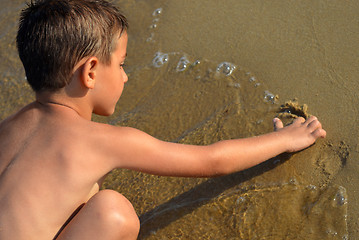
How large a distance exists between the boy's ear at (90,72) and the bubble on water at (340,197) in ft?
4.32

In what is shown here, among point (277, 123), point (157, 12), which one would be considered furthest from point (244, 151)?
point (157, 12)

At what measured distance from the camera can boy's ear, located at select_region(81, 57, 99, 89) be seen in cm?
209

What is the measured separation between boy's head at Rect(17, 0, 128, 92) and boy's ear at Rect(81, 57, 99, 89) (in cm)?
3

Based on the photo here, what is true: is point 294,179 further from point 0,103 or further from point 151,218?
point 0,103

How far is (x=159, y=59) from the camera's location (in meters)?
3.38

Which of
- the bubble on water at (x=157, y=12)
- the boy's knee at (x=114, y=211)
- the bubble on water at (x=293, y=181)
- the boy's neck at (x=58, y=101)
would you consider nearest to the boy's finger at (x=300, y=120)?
the bubble on water at (x=293, y=181)

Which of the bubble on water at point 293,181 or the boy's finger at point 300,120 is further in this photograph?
the boy's finger at point 300,120

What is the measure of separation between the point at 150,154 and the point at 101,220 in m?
0.36

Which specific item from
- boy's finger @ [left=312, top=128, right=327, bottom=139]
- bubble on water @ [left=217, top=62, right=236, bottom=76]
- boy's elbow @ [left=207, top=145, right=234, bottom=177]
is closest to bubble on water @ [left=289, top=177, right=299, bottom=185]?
boy's finger @ [left=312, top=128, right=327, bottom=139]

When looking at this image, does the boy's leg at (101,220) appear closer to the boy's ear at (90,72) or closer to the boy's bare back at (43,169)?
the boy's bare back at (43,169)

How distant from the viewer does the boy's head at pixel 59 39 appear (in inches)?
81.8

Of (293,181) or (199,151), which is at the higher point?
(199,151)

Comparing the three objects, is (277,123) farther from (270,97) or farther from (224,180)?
(224,180)

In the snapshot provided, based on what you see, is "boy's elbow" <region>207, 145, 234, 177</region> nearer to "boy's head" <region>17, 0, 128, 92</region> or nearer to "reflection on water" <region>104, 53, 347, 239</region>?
"reflection on water" <region>104, 53, 347, 239</region>
